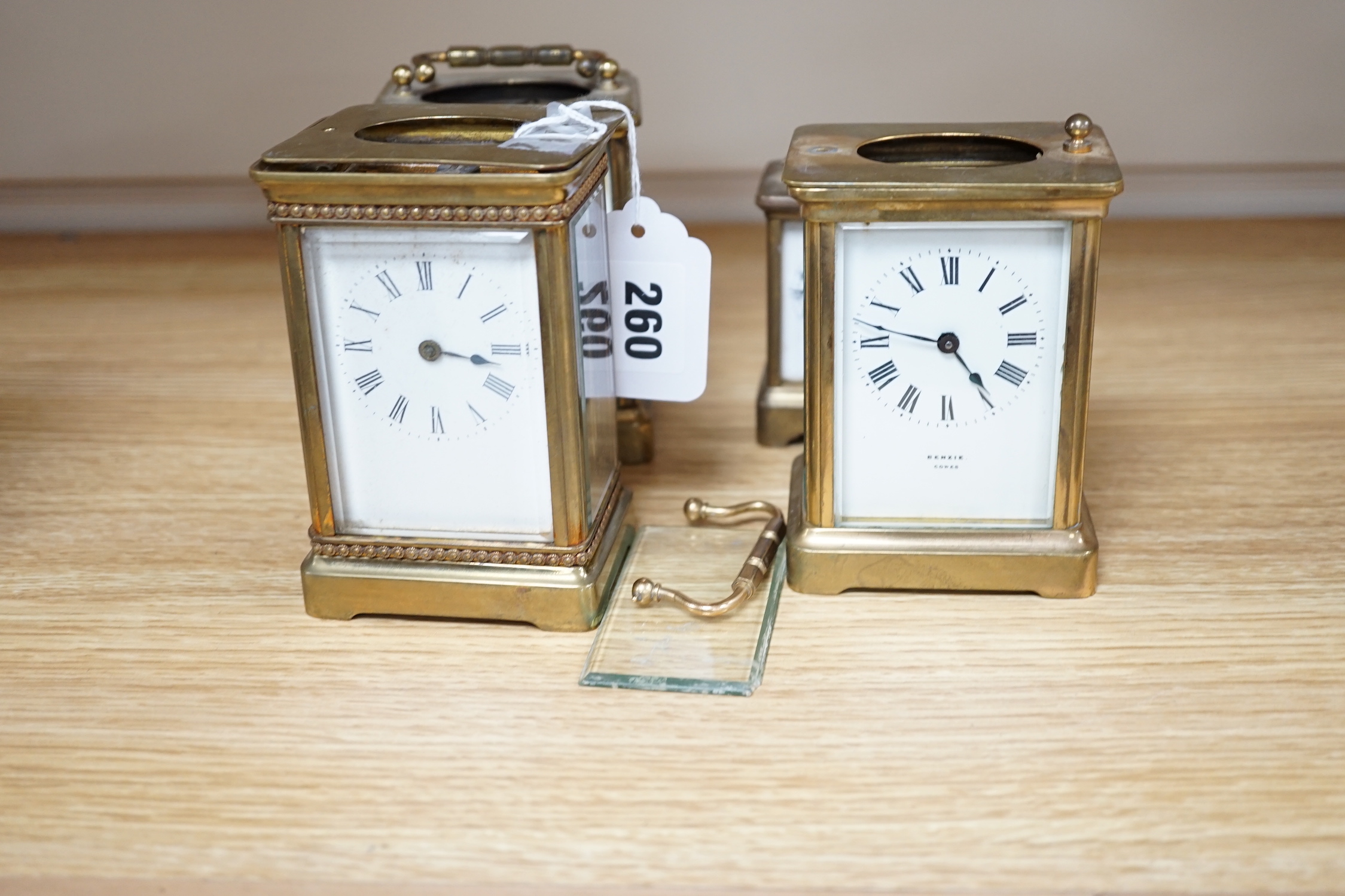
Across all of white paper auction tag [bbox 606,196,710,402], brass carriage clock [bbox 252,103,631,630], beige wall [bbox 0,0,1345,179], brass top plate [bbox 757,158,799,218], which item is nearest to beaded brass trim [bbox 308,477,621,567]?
brass carriage clock [bbox 252,103,631,630]

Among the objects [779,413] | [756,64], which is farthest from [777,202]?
[756,64]

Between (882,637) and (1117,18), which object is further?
(1117,18)

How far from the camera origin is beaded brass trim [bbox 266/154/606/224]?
88cm

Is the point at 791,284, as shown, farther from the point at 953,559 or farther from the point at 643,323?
the point at 953,559

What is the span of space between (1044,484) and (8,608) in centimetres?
72

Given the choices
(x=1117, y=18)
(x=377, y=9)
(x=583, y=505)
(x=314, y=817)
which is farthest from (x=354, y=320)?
(x=1117, y=18)

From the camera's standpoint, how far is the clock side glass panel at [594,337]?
0.94m

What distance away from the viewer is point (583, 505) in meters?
0.96

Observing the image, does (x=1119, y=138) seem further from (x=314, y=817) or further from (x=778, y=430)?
(x=314, y=817)

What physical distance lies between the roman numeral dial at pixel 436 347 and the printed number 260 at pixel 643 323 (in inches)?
5.3

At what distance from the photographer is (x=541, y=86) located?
1.32 metres

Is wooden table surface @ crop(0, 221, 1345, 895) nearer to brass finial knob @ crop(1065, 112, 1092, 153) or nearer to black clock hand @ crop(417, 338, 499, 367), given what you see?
black clock hand @ crop(417, 338, 499, 367)

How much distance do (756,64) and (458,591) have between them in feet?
3.30

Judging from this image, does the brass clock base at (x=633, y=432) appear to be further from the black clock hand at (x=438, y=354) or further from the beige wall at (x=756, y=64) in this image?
the beige wall at (x=756, y=64)
